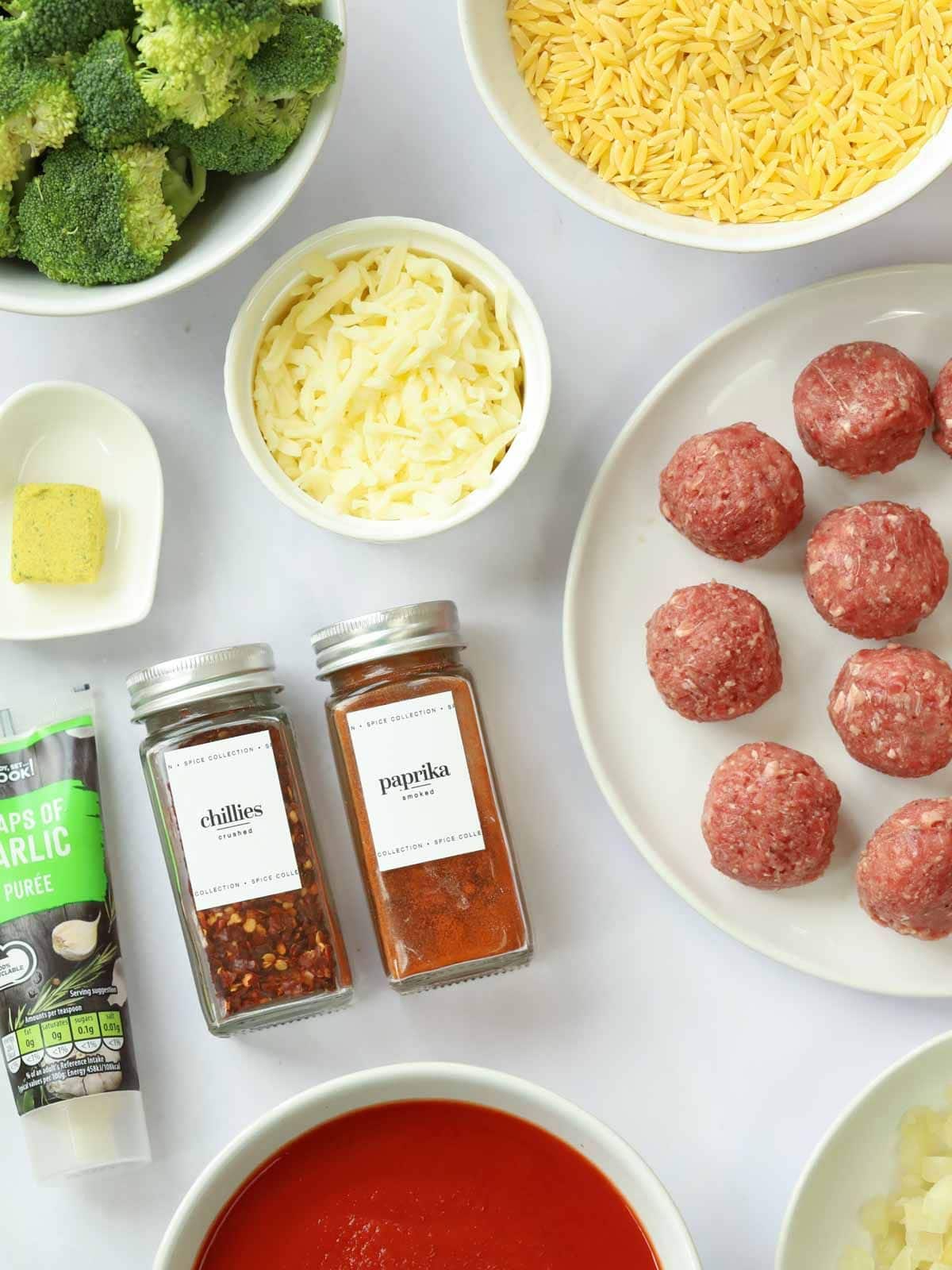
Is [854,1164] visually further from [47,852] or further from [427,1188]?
[47,852]

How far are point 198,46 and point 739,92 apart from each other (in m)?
0.68

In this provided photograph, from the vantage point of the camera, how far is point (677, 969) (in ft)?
5.65

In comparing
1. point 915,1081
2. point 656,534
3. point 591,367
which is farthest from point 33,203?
point 915,1081

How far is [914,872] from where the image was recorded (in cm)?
151

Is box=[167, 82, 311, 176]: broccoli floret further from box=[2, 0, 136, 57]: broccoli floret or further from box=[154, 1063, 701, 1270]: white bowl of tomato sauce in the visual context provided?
box=[154, 1063, 701, 1270]: white bowl of tomato sauce

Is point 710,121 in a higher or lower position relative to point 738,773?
higher

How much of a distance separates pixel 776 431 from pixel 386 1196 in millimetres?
1136

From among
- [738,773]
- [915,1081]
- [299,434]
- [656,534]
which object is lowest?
[915,1081]

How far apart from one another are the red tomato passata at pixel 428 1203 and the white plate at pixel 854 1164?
21cm

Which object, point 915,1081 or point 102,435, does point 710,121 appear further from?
point 915,1081

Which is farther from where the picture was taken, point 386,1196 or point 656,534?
point 656,534

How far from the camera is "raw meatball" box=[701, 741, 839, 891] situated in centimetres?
154

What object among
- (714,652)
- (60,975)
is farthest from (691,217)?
(60,975)

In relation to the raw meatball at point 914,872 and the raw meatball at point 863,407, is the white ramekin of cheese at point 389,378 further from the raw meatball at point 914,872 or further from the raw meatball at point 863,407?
the raw meatball at point 914,872
